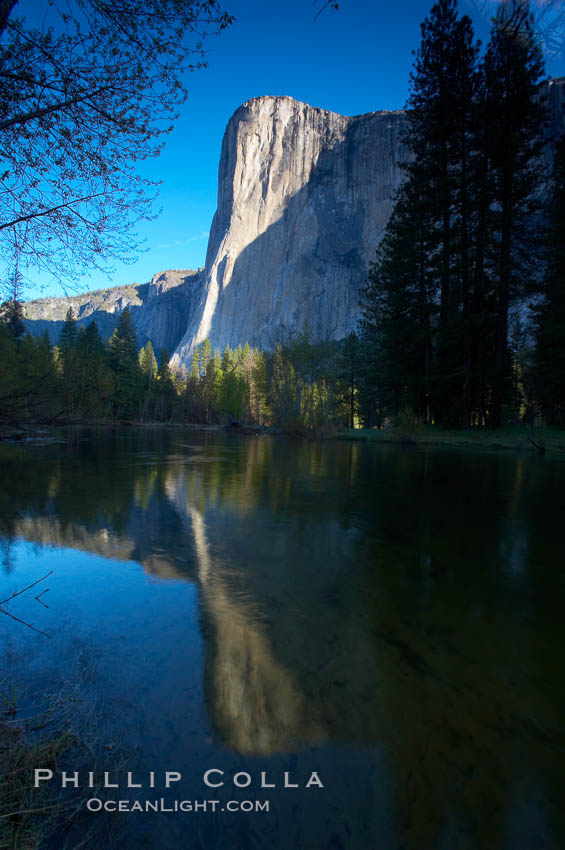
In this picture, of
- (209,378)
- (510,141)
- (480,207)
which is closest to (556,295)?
(480,207)

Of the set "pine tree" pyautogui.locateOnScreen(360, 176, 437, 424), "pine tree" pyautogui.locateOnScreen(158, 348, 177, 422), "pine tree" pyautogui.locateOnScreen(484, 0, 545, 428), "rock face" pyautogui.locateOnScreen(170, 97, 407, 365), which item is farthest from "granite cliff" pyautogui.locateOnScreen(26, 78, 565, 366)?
"pine tree" pyautogui.locateOnScreen(484, 0, 545, 428)

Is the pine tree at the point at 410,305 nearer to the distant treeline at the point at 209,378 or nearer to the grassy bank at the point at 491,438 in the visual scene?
the grassy bank at the point at 491,438

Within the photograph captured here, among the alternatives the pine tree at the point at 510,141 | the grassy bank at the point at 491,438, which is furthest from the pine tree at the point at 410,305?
the pine tree at the point at 510,141

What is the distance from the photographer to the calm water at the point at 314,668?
1453 millimetres

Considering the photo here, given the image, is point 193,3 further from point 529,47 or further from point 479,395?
point 529,47

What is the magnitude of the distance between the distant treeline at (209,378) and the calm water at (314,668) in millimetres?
21584

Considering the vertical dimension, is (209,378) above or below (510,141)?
below

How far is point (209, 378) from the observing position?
70.1m

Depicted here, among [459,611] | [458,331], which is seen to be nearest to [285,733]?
[459,611]

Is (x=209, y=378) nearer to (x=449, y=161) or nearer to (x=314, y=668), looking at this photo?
(x=449, y=161)

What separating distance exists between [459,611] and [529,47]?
2407 centimetres

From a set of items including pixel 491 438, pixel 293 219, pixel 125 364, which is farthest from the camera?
pixel 293 219

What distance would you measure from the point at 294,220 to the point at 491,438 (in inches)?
3958

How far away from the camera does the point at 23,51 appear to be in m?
3.84
